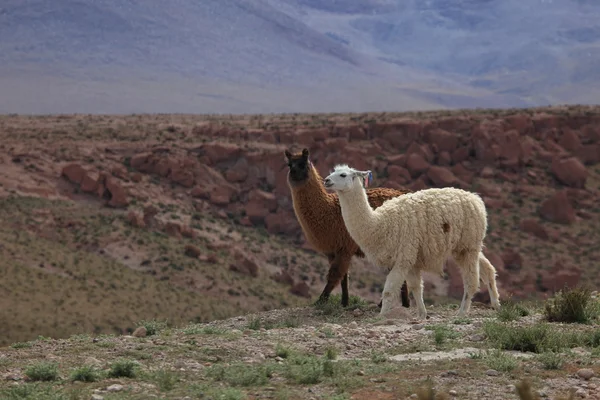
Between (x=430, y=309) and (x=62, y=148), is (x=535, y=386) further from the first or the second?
(x=62, y=148)

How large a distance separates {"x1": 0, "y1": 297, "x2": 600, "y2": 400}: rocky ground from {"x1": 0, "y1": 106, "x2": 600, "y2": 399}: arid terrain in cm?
3

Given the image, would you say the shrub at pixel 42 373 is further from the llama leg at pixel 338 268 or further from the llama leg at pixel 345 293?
the llama leg at pixel 345 293

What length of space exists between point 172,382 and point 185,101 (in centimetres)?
18902

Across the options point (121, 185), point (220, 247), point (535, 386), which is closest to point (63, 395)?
point (535, 386)

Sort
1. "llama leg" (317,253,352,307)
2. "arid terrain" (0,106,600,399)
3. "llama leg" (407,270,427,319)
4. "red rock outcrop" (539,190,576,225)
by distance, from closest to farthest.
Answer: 1. "arid terrain" (0,106,600,399)
2. "llama leg" (407,270,427,319)
3. "llama leg" (317,253,352,307)
4. "red rock outcrop" (539,190,576,225)

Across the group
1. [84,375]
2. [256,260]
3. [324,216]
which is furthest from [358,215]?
[256,260]

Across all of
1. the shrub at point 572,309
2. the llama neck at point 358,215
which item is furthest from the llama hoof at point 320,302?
the shrub at point 572,309

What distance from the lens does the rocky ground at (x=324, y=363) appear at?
27.0ft

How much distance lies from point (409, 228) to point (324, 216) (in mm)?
3003

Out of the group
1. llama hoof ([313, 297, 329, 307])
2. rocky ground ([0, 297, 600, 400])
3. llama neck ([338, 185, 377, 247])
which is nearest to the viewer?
rocky ground ([0, 297, 600, 400])

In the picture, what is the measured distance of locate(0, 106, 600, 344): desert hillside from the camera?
3762 cm

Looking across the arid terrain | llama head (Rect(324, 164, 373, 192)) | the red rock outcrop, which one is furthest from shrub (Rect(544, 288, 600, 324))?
the red rock outcrop

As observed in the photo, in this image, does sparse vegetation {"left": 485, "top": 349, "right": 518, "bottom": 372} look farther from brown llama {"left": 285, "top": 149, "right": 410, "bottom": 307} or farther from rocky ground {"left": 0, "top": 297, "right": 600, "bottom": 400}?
brown llama {"left": 285, "top": 149, "right": 410, "bottom": 307}

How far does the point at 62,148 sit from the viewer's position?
5597cm
